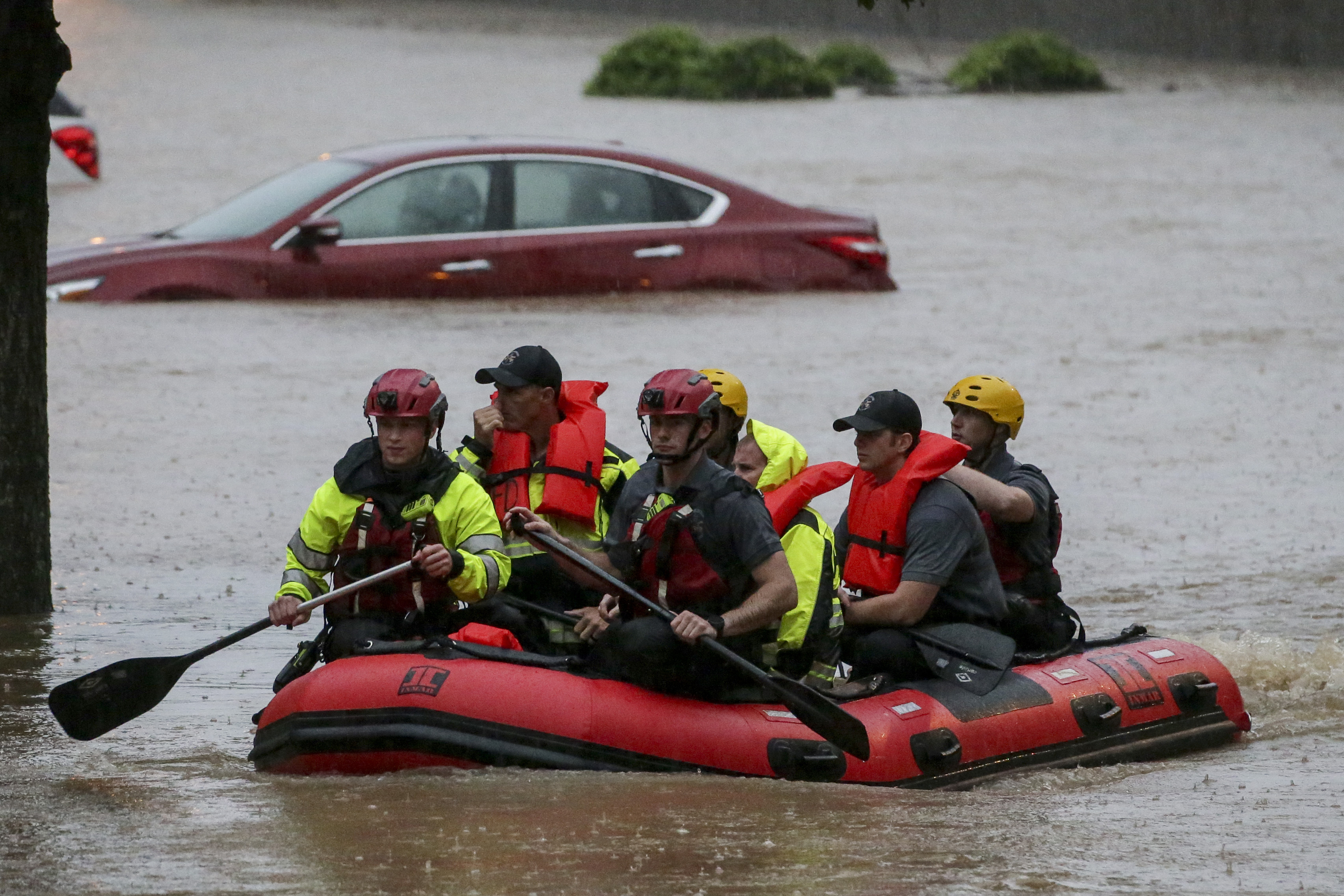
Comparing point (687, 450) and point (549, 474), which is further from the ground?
point (687, 450)

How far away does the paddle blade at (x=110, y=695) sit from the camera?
663 cm

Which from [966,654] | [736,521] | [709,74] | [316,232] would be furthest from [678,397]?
[709,74]

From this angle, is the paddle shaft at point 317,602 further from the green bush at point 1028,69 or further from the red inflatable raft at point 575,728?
the green bush at point 1028,69

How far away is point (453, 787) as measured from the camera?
628 cm

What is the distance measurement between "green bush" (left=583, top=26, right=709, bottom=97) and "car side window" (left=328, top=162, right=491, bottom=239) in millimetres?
15923

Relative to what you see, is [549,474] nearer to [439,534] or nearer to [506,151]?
[439,534]

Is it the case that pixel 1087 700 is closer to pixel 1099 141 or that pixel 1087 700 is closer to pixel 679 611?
pixel 679 611

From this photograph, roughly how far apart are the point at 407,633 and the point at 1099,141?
21192 millimetres

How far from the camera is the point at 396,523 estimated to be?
6695 millimetres

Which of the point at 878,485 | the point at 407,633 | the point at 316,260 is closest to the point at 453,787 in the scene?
the point at 407,633

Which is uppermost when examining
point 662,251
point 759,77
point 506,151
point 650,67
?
point 650,67

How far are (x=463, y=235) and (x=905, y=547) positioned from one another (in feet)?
28.1

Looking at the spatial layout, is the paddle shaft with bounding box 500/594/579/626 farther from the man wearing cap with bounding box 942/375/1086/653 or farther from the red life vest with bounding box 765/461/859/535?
the man wearing cap with bounding box 942/375/1086/653

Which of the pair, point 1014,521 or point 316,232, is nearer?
point 1014,521
